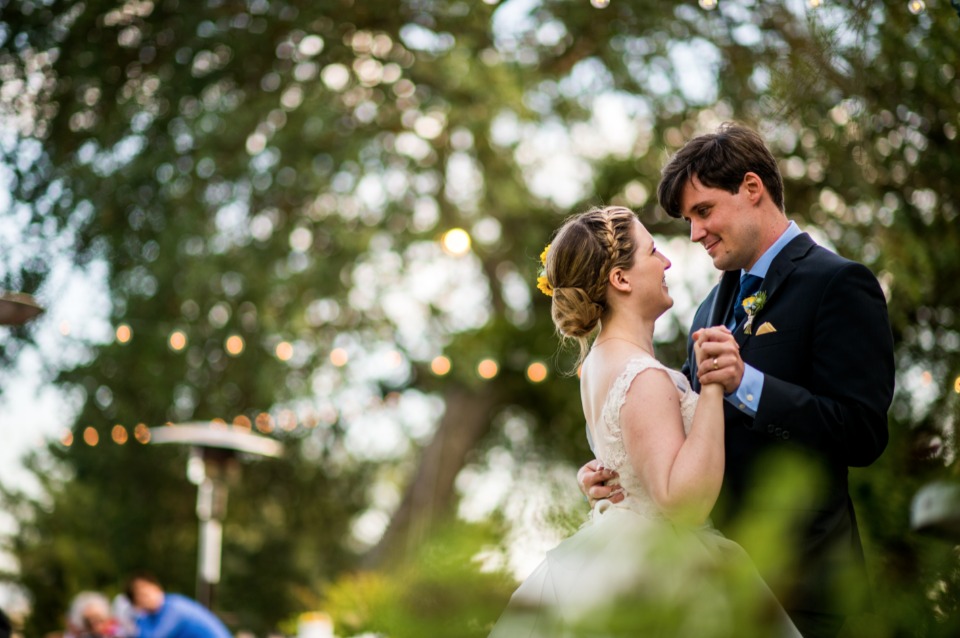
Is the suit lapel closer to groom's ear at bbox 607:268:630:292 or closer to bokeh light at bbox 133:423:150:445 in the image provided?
groom's ear at bbox 607:268:630:292

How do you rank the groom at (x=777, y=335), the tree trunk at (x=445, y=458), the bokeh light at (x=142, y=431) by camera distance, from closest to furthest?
1. the groom at (x=777, y=335)
2. the tree trunk at (x=445, y=458)
3. the bokeh light at (x=142, y=431)

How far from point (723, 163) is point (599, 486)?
789 millimetres

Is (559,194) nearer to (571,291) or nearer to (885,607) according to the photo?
(571,291)

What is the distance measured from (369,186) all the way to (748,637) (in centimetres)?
1100

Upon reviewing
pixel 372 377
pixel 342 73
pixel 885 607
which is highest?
pixel 885 607

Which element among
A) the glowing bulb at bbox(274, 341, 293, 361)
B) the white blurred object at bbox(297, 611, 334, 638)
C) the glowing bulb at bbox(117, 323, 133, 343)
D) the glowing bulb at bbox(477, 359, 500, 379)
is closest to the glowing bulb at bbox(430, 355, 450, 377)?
the glowing bulb at bbox(477, 359, 500, 379)

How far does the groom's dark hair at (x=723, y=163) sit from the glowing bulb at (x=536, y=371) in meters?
7.69

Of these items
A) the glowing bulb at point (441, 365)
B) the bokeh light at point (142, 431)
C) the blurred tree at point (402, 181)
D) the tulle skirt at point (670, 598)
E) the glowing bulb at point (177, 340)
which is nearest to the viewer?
the tulle skirt at point (670, 598)

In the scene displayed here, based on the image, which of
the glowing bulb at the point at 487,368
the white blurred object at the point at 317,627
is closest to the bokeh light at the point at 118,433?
the glowing bulb at the point at 487,368

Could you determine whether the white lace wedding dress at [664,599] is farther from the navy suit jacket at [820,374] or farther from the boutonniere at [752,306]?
the boutonniere at [752,306]

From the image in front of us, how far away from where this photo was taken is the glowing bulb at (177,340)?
1015cm

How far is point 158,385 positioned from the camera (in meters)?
10.0

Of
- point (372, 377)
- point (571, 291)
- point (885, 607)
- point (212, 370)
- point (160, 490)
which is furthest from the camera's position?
point (160, 490)

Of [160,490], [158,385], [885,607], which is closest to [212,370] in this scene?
[158,385]
